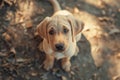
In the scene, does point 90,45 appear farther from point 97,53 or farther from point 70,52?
point 70,52

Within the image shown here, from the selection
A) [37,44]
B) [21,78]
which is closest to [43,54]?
[37,44]

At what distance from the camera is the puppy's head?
3836mm

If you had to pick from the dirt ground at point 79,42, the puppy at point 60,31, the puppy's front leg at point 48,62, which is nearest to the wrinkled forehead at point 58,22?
the puppy at point 60,31

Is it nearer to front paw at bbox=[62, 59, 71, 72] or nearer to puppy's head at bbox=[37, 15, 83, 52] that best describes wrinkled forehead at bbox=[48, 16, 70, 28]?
puppy's head at bbox=[37, 15, 83, 52]

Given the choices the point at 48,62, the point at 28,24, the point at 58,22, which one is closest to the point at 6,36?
the point at 28,24

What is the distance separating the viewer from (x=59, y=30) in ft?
12.6

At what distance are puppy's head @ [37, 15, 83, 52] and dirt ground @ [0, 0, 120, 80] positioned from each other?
0.78 meters

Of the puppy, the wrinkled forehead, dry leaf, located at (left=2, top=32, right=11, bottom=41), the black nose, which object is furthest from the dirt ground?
the wrinkled forehead

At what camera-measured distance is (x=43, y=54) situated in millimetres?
4707

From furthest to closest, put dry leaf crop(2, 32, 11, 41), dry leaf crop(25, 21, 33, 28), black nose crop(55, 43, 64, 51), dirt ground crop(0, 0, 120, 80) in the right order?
dry leaf crop(25, 21, 33, 28)
dry leaf crop(2, 32, 11, 41)
dirt ground crop(0, 0, 120, 80)
black nose crop(55, 43, 64, 51)

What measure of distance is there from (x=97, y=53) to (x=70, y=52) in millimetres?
762

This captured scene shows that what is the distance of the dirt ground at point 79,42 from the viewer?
4578mm

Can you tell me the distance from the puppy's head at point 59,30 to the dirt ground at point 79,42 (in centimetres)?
78

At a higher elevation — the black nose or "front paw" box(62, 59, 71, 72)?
the black nose
